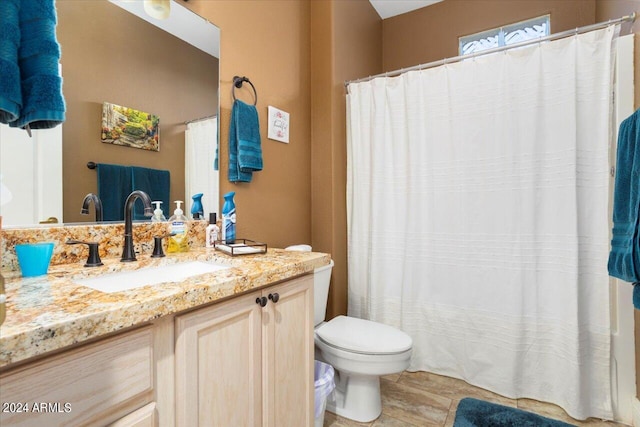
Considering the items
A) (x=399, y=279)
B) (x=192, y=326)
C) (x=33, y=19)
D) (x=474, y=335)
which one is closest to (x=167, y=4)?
(x=33, y=19)

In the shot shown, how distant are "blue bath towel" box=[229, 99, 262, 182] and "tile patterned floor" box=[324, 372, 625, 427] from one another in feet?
4.62

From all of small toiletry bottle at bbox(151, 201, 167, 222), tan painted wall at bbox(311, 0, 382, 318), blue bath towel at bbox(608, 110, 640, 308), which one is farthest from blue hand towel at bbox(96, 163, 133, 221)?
blue bath towel at bbox(608, 110, 640, 308)

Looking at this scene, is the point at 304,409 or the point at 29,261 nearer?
the point at 29,261

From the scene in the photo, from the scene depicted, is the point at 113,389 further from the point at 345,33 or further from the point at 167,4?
the point at 345,33

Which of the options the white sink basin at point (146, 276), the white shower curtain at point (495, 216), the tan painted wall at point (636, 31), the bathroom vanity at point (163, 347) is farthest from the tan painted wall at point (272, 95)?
the tan painted wall at point (636, 31)

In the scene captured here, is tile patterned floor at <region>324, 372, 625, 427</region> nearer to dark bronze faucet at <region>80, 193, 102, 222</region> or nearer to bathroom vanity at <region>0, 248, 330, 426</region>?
bathroom vanity at <region>0, 248, 330, 426</region>

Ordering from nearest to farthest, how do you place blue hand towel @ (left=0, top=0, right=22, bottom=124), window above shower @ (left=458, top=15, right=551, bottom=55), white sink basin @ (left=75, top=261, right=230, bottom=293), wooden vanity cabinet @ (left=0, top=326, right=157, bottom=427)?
wooden vanity cabinet @ (left=0, top=326, right=157, bottom=427)
blue hand towel @ (left=0, top=0, right=22, bottom=124)
white sink basin @ (left=75, top=261, right=230, bottom=293)
window above shower @ (left=458, top=15, right=551, bottom=55)

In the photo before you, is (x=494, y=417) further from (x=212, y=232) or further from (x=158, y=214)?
(x=158, y=214)

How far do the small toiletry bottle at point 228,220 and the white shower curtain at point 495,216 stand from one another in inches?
41.3

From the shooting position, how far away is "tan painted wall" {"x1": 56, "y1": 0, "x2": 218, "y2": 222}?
1081 millimetres

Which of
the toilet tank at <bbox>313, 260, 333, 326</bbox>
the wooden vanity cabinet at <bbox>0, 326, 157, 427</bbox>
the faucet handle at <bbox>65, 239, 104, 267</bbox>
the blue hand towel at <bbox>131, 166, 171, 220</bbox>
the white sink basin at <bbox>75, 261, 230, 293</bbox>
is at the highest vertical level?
the blue hand towel at <bbox>131, 166, 171, 220</bbox>

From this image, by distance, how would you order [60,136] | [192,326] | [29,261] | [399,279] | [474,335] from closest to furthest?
[192,326], [29,261], [60,136], [474,335], [399,279]

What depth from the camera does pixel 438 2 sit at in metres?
2.81

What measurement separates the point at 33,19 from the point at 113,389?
37.4 inches
